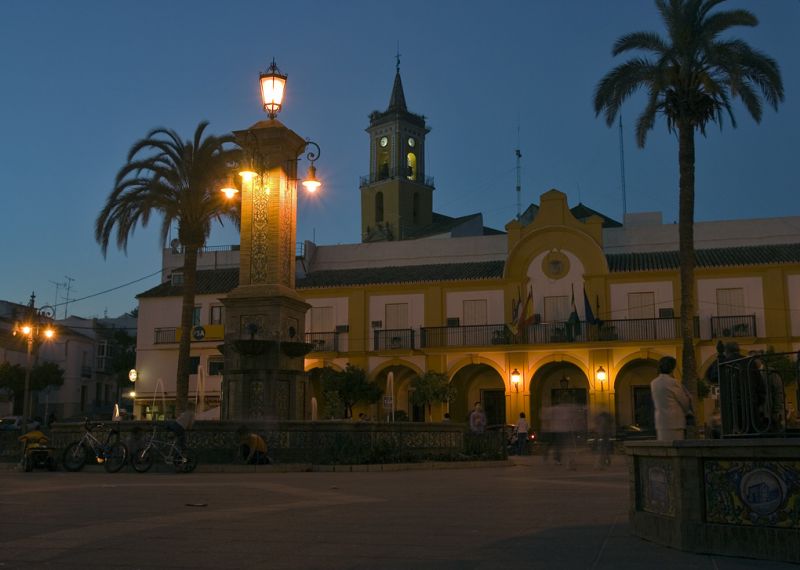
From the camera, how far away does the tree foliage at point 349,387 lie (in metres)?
39.8

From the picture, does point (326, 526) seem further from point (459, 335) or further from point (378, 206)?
point (378, 206)

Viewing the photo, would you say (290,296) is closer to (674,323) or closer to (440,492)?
(440,492)

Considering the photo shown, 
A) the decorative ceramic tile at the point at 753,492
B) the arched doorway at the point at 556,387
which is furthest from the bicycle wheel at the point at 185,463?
the arched doorway at the point at 556,387

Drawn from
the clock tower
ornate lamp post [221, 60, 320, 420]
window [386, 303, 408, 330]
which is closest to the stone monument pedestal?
ornate lamp post [221, 60, 320, 420]

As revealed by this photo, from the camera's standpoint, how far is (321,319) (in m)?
43.3

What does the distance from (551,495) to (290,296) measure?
9.20 meters

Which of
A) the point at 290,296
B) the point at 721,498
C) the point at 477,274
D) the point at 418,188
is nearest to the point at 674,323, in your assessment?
the point at 477,274

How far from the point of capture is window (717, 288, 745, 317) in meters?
37.7

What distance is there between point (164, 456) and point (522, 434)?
50.3ft

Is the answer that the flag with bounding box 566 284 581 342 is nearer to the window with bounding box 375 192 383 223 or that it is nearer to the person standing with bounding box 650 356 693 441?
the person standing with bounding box 650 356 693 441

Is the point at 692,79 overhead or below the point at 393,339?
overhead

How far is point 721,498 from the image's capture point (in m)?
6.56

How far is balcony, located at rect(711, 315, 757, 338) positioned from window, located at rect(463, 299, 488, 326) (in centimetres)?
993

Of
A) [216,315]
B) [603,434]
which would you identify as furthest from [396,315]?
[603,434]
